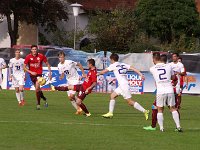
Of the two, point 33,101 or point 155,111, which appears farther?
point 33,101

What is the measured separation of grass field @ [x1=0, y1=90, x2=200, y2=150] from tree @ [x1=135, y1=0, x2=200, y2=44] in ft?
122

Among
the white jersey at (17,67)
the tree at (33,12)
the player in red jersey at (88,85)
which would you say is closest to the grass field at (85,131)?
the player in red jersey at (88,85)

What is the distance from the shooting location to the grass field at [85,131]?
15.2m

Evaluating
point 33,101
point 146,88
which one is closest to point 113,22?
point 146,88

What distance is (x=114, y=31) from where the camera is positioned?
2254 inches

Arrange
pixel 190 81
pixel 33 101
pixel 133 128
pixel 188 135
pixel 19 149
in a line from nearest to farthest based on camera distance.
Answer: pixel 19 149, pixel 188 135, pixel 133 128, pixel 33 101, pixel 190 81

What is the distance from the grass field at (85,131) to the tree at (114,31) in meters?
31.0

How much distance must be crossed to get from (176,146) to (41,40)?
48555 millimetres

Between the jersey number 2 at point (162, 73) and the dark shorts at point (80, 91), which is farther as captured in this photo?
the dark shorts at point (80, 91)

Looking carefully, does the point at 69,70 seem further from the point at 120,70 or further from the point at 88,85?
the point at 120,70

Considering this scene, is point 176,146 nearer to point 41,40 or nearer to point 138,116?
point 138,116

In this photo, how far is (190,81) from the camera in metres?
38.6

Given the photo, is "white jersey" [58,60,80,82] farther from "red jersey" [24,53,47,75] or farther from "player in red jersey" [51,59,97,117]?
"red jersey" [24,53,47,75]

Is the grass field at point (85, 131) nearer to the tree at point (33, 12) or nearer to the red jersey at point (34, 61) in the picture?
the red jersey at point (34, 61)
